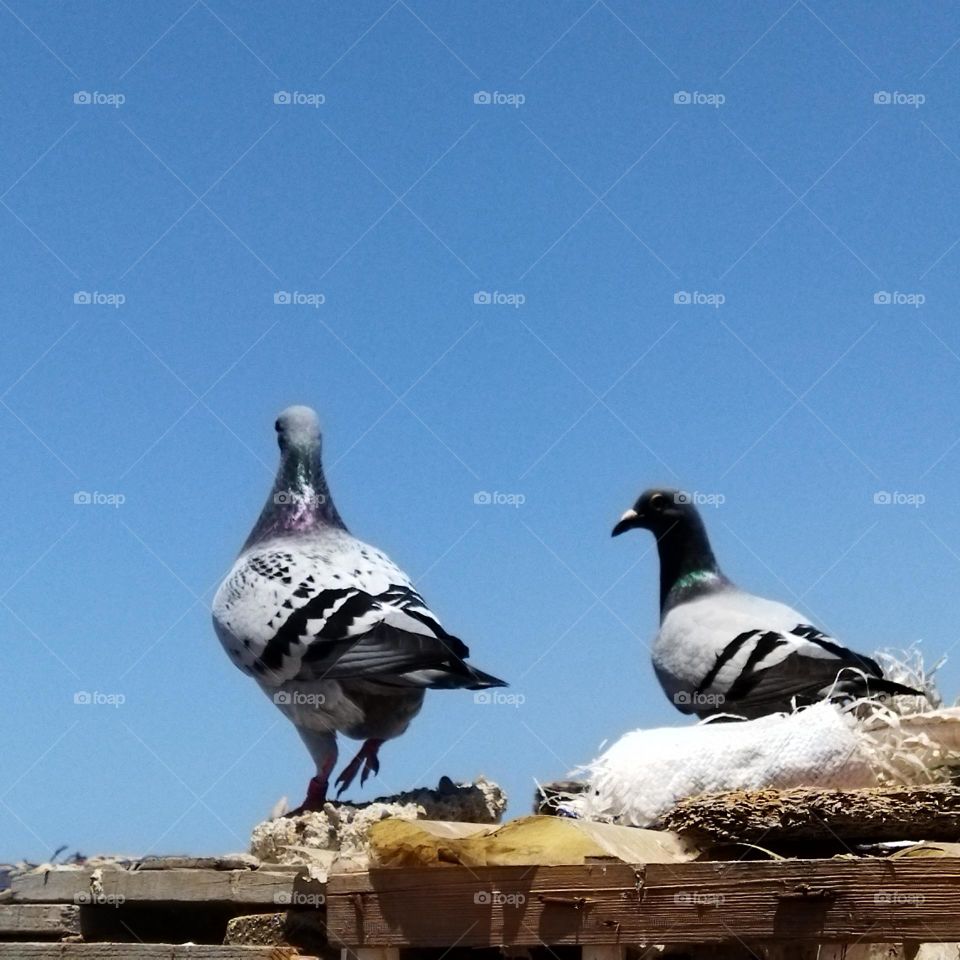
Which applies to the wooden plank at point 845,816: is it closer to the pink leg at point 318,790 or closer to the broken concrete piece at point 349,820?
the broken concrete piece at point 349,820

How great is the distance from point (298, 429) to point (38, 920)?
321cm

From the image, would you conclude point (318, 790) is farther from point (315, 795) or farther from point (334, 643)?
point (334, 643)

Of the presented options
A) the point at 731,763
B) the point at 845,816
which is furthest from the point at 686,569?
the point at 845,816

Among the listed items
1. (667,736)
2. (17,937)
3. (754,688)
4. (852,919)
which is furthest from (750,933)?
(17,937)

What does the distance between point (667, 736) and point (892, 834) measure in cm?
104

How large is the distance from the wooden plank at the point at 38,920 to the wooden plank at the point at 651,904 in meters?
1.57

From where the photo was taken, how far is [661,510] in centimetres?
888

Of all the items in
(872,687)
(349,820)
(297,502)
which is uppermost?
(297,502)

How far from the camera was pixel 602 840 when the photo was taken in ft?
15.8

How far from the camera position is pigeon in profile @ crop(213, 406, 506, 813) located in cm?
704

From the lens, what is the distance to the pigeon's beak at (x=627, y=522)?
8945mm

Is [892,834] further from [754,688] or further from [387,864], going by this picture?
[754,688]

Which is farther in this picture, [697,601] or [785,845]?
[697,601]

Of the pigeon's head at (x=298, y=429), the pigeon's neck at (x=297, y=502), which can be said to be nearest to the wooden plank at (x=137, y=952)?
the pigeon's neck at (x=297, y=502)
